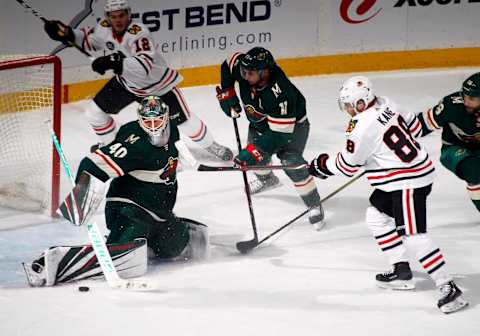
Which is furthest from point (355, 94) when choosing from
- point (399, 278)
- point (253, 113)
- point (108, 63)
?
point (108, 63)

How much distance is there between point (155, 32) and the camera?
7.43 metres

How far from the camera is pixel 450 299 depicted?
4.20 meters

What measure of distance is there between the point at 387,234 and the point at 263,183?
169 centimetres

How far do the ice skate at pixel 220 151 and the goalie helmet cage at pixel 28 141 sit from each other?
3.52ft

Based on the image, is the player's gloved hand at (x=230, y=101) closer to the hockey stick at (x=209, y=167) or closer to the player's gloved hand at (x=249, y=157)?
the player's gloved hand at (x=249, y=157)

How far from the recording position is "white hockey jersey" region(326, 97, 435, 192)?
4215 millimetres

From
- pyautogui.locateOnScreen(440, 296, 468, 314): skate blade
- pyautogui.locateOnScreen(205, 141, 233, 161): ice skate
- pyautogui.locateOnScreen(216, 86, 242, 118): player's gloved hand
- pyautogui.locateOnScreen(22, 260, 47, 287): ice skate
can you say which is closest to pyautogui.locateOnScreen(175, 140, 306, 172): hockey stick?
pyautogui.locateOnScreen(216, 86, 242, 118): player's gloved hand

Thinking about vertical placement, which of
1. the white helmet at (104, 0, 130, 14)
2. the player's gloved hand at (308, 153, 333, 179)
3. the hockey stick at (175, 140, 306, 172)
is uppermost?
the white helmet at (104, 0, 130, 14)

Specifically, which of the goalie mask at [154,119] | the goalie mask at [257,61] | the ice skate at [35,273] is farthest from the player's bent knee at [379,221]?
the ice skate at [35,273]

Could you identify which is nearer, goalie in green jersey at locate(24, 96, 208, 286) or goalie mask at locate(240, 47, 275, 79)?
goalie in green jersey at locate(24, 96, 208, 286)

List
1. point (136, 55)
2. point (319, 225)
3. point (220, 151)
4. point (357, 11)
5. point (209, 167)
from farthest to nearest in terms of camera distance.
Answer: point (357, 11) < point (220, 151) < point (136, 55) < point (319, 225) < point (209, 167)

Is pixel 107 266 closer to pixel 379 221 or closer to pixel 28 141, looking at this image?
pixel 379 221

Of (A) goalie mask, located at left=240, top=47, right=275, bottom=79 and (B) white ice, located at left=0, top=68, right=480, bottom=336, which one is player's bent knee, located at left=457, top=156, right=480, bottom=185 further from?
(A) goalie mask, located at left=240, top=47, right=275, bottom=79

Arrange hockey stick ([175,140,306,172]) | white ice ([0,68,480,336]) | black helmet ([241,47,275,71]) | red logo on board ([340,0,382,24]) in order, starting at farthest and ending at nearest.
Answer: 1. red logo on board ([340,0,382,24])
2. black helmet ([241,47,275,71])
3. hockey stick ([175,140,306,172])
4. white ice ([0,68,480,336])
